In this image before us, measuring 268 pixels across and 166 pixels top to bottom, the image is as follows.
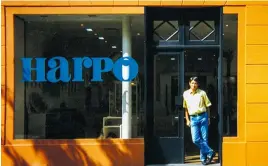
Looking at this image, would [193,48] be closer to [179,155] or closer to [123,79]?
[123,79]

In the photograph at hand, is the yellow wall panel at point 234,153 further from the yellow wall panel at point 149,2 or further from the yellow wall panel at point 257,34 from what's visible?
the yellow wall panel at point 149,2

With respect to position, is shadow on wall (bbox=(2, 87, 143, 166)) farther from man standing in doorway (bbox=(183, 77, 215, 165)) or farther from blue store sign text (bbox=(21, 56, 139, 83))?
man standing in doorway (bbox=(183, 77, 215, 165))

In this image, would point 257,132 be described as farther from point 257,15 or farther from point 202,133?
point 257,15

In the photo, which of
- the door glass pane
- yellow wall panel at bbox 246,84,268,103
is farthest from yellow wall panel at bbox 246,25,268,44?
the door glass pane

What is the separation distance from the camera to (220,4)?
889 centimetres

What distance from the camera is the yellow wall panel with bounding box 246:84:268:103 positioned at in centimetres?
889

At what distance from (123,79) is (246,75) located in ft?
8.50

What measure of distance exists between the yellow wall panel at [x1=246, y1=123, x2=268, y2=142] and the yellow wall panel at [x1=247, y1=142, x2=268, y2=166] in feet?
0.34

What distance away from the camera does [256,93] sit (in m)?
8.91

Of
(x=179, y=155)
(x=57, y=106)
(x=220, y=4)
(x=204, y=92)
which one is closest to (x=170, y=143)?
(x=179, y=155)

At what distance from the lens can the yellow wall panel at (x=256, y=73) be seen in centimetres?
889

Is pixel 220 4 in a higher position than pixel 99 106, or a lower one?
higher

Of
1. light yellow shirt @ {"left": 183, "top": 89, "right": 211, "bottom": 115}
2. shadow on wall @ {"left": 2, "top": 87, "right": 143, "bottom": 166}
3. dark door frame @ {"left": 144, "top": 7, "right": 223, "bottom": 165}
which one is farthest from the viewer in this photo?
dark door frame @ {"left": 144, "top": 7, "right": 223, "bottom": 165}

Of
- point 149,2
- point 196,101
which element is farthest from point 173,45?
point 196,101
